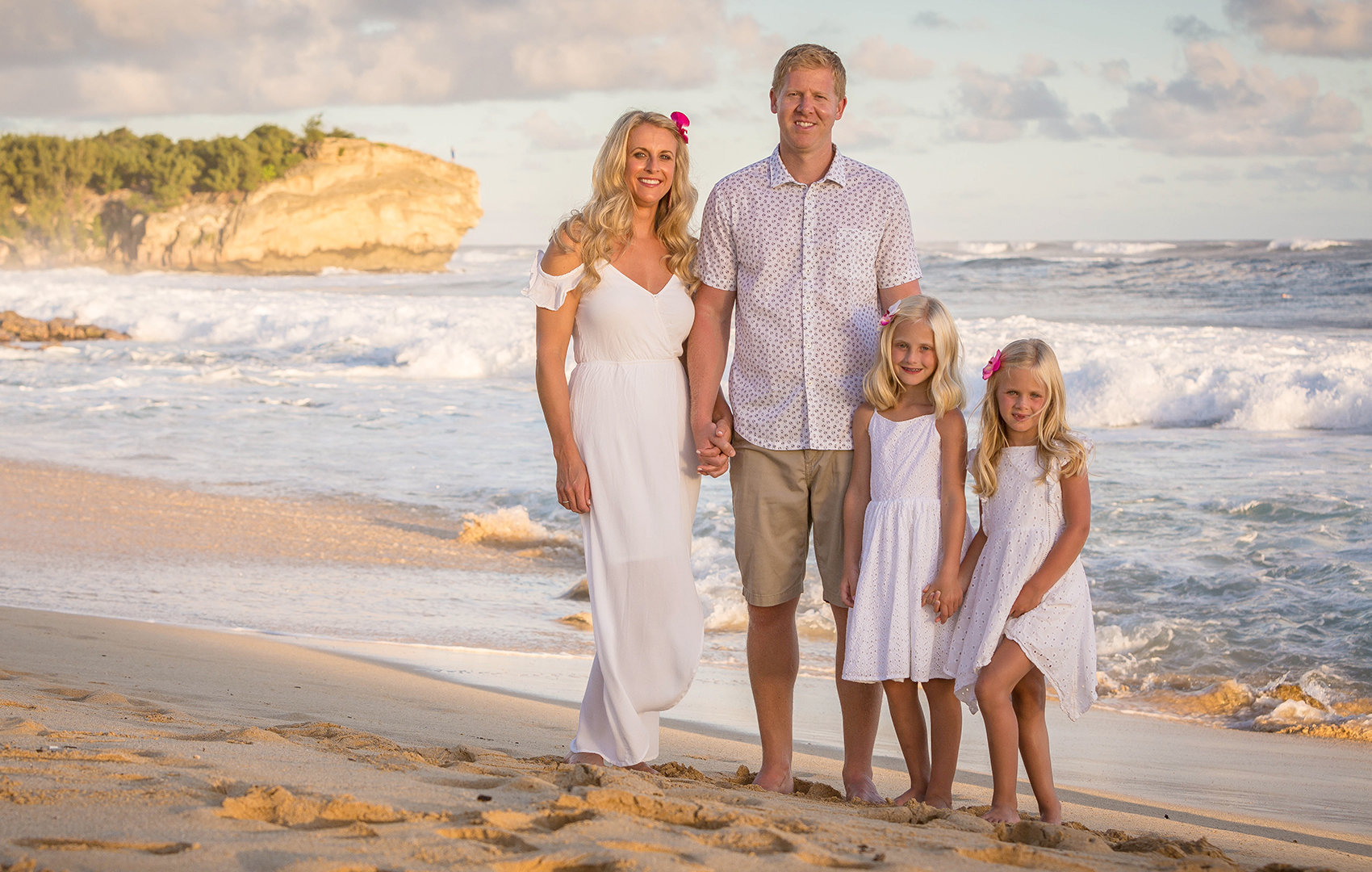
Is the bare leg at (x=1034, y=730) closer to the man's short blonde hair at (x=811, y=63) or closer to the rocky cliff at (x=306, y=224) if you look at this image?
the man's short blonde hair at (x=811, y=63)

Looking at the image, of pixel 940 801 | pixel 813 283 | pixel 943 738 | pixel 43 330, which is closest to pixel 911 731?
pixel 943 738

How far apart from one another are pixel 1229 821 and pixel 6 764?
3.19 metres

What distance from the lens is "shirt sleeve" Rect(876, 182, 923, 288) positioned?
132 inches

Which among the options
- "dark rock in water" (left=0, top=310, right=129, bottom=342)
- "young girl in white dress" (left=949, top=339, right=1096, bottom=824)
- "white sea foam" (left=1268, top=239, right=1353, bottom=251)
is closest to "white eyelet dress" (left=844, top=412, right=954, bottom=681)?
"young girl in white dress" (left=949, top=339, right=1096, bottom=824)

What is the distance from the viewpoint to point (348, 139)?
5938 centimetres

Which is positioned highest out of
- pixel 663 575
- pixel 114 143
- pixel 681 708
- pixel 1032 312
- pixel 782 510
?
pixel 114 143

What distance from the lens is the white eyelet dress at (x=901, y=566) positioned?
123 inches

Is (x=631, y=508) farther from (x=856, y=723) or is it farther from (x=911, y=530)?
(x=856, y=723)

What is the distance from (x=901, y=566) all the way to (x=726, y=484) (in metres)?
6.00

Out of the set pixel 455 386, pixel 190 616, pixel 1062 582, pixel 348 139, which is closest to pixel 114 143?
pixel 348 139

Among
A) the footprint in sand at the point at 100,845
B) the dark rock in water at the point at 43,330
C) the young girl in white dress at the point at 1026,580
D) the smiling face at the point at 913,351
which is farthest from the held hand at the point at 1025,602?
the dark rock in water at the point at 43,330

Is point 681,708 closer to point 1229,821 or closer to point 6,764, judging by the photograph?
point 1229,821

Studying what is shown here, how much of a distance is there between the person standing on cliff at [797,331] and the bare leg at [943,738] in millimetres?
208

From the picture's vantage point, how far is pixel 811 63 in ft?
10.8
